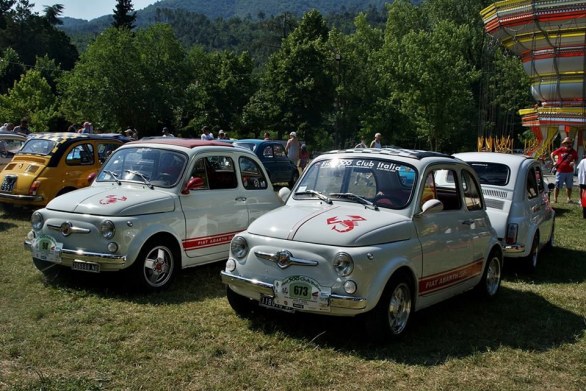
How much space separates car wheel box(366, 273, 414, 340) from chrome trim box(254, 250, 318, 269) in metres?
0.72

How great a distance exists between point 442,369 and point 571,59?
96.9ft

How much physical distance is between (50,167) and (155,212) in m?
5.94

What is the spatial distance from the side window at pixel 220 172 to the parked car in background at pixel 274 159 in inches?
434

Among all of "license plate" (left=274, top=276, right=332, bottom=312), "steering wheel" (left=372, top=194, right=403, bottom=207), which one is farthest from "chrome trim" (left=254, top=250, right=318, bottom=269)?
"steering wheel" (left=372, top=194, right=403, bottom=207)

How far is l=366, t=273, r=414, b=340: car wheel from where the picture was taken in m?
5.32

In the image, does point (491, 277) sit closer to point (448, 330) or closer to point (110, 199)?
point (448, 330)

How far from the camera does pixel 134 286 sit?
6.93 meters

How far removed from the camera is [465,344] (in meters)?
5.69

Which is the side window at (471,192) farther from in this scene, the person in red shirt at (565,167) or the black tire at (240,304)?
the person in red shirt at (565,167)

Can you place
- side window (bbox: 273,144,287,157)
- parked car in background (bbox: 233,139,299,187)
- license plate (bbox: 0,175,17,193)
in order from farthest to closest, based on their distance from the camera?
side window (bbox: 273,144,287,157) < parked car in background (bbox: 233,139,299,187) < license plate (bbox: 0,175,17,193)

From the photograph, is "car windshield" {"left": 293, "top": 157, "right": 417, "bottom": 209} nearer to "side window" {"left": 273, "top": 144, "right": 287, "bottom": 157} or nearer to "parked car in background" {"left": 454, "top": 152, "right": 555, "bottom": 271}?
"parked car in background" {"left": 454, "top": 152, "right": 555, "bottom": 271}

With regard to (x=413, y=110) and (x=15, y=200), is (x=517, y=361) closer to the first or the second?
(x=15, y=200)

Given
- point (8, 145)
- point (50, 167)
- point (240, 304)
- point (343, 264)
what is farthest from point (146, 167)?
point (8, 145)

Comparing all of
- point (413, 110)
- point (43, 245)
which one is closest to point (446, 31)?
point (413, 110)
